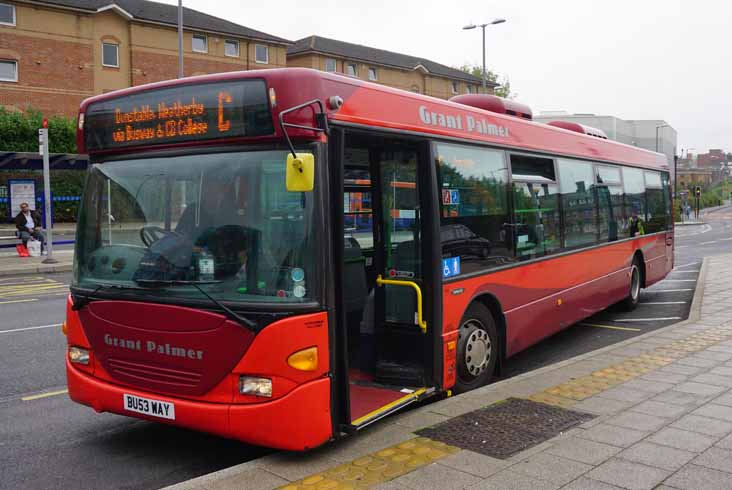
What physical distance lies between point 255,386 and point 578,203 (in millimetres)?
6355

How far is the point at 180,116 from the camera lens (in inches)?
194

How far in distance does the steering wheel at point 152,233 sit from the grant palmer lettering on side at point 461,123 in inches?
94.1

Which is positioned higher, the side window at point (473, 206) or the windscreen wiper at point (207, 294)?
the side window at point (473, 206)

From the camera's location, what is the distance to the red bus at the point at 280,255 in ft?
14.9

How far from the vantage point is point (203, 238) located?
4723 mm

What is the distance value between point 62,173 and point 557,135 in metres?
34.2

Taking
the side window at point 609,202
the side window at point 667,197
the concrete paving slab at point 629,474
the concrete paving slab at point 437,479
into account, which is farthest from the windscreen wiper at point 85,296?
the side window at point 667,197

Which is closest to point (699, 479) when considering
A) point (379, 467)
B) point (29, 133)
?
point (379, 467)

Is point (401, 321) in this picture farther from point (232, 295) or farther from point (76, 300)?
point (76, 300)

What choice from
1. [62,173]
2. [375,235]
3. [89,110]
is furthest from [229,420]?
[62,173]

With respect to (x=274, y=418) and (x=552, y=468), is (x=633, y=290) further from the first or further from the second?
(x=274, y=418)

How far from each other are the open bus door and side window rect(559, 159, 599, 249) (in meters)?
3.58

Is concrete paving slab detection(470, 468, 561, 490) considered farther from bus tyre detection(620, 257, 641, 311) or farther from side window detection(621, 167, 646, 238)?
bus tyre detection(620, 257, 641, 311)

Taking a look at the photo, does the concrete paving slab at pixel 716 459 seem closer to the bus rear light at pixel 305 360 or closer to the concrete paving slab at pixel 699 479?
the concrete paving slab at pixel 699 479
